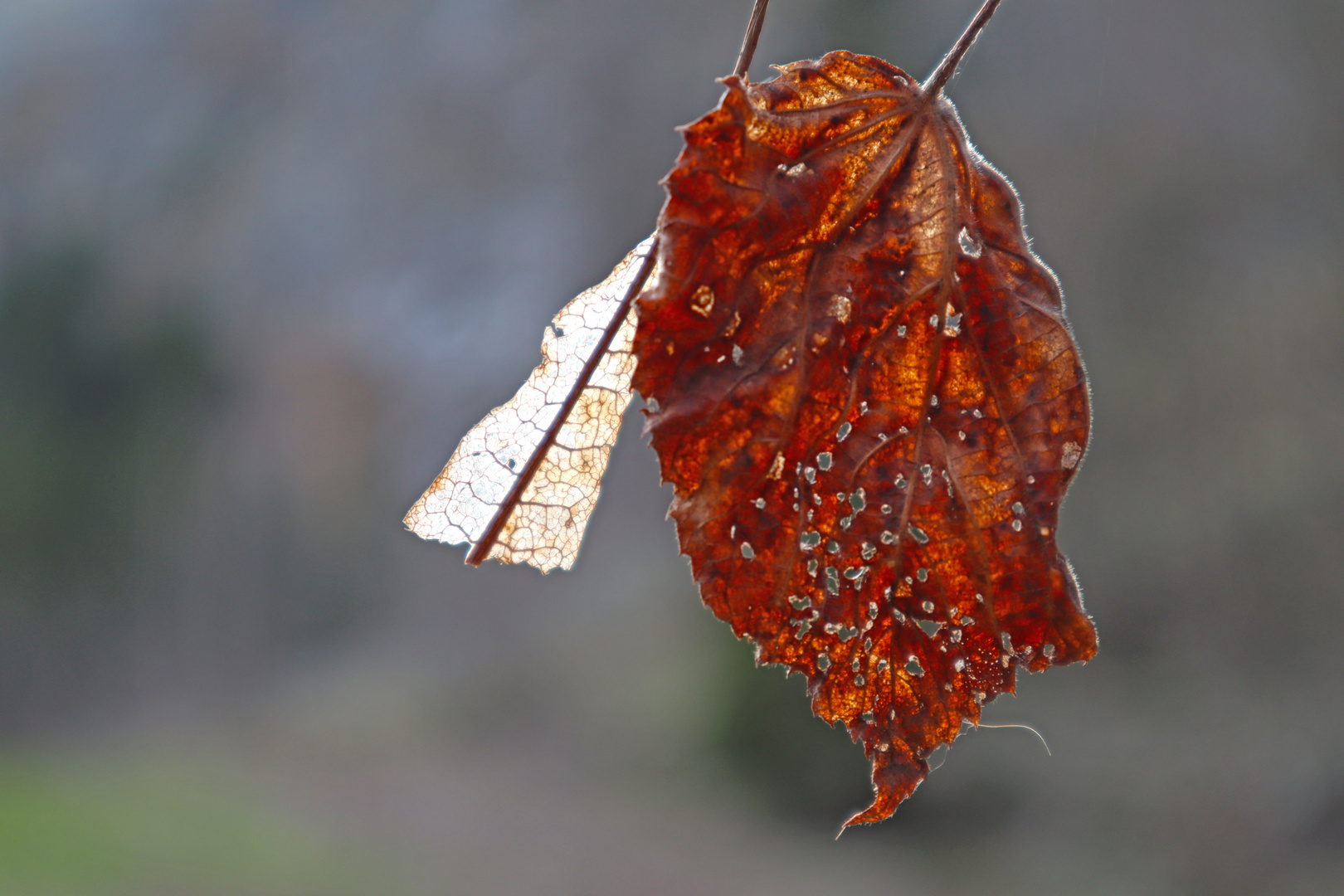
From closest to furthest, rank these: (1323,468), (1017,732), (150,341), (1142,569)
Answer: (1323,468) → (1142,569) → (1017,732) → (150,341)

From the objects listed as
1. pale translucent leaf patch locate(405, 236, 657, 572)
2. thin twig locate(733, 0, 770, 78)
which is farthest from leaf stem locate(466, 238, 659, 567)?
thin twig locate(733, 0, 770, 78)

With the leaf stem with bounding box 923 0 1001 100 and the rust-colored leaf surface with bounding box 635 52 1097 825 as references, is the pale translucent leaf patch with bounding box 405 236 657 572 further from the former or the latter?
the leaf stem with bounding box 923 0 1001 100

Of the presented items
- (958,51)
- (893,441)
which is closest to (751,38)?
(958,51)

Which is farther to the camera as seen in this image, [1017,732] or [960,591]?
[1017,732]

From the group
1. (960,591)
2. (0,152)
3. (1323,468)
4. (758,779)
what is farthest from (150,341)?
(1323,468)

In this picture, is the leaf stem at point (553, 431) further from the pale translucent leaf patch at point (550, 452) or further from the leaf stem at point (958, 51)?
the leaf stem at point (958, 51)

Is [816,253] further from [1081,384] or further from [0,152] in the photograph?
[0,152]

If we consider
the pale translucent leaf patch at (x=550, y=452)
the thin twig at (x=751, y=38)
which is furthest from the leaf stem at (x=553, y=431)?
the thin twig at (x=751, y=38)
